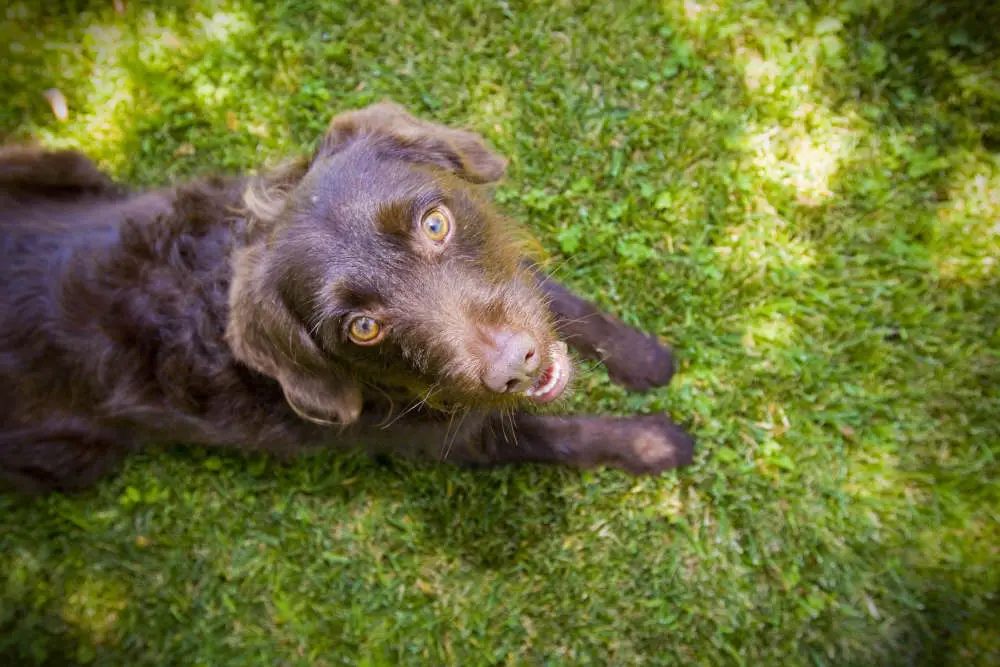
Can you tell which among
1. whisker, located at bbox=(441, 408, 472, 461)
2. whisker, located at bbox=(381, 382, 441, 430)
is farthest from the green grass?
whisker, located at bbox=(381, 382, 441, 430)

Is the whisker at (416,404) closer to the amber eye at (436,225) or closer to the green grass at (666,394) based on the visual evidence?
the amber eye at (436,225)

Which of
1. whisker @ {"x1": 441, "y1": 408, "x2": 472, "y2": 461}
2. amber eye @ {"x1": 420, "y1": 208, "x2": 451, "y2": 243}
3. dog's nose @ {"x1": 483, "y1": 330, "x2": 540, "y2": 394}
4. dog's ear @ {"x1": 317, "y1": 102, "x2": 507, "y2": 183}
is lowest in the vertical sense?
whisker @ {"x1": 441, "y1": 408, "x2": 472, "y2": 461}

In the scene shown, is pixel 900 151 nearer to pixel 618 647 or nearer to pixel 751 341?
pixel 751 341

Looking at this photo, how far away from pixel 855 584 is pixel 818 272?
173cm

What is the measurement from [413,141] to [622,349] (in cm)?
167

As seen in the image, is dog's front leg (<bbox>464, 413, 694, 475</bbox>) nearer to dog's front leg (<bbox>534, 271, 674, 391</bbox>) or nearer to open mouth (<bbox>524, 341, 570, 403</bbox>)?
dog's front leg (<bbox>534, 271, 674, 391</bbox>)

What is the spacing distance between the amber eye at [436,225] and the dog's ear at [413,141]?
0.37 metres

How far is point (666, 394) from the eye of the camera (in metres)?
3.75

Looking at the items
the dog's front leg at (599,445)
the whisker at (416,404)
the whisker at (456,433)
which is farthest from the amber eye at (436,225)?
the dog's front leg at (599,445)

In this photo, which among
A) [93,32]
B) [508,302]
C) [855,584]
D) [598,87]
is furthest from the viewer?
[93,32]

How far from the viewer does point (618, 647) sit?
361 centimetres

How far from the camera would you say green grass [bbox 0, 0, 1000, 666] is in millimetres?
3539

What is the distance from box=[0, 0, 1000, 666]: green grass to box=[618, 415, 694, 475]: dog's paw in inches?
4.5

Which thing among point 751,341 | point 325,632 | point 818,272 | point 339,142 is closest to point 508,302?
point 339,142
